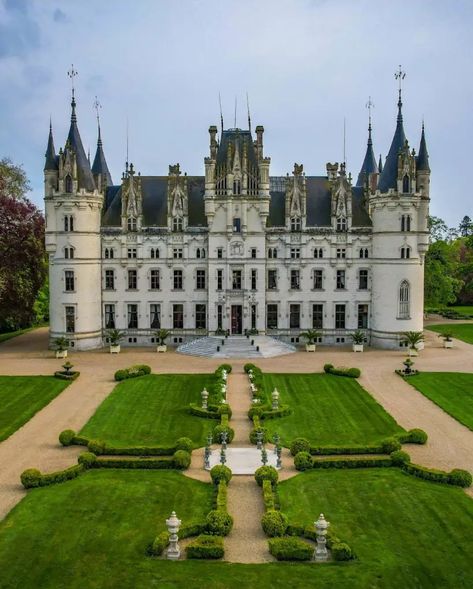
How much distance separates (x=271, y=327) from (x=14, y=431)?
35.8 m

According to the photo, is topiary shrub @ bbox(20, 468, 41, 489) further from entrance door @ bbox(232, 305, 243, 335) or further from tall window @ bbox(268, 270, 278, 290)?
tall window @ bbox(268, 270, 278, 290)

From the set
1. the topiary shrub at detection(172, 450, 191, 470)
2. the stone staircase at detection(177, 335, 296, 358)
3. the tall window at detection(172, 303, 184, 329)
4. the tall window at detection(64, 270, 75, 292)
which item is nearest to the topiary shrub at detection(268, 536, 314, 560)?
the topiary shrub at detection(172, 450, 191, 470)

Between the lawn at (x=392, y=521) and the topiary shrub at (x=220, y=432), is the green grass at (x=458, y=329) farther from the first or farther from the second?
the lawn at (x=392, y=521)

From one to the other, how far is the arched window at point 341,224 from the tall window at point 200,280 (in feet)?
47.9

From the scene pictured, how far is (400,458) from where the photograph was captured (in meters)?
33.1

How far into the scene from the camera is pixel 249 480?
31.5 m

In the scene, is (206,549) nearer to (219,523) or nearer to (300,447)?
(219,523)

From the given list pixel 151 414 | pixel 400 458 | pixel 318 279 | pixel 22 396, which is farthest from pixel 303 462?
pixel 318 279

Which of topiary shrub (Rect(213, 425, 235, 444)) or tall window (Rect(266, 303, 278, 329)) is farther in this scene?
tall window (Rect(266, 303, 278, 329))

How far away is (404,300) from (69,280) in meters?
→ 33.1

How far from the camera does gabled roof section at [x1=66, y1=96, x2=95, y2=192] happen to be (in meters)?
67.4

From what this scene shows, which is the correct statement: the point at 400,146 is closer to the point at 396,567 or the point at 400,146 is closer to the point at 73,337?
the point at 73,337

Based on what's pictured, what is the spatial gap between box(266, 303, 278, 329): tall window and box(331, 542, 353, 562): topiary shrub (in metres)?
47.0

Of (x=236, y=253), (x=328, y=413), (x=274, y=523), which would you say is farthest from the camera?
(x=236, y=253)
